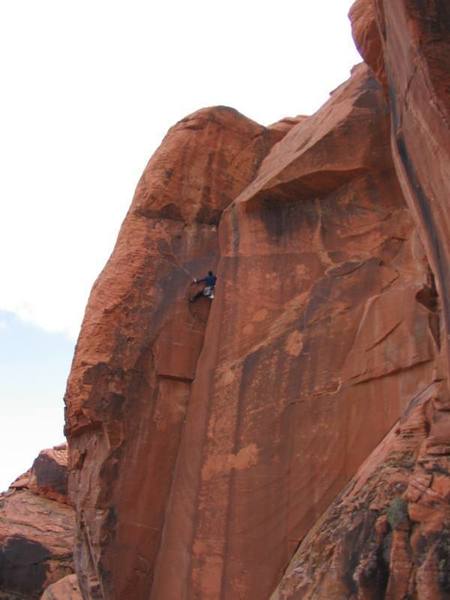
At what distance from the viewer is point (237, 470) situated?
11.2 m

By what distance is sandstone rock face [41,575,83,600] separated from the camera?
683 inches

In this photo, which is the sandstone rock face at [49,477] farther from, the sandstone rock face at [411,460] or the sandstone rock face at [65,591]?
the sandstone rock face at [411,460]

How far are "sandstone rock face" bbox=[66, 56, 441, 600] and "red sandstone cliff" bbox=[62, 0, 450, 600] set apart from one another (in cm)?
3

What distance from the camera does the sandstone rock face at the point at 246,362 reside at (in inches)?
418

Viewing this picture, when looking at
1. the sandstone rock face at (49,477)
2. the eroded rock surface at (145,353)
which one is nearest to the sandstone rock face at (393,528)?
the eroded rock surface at (145,353)

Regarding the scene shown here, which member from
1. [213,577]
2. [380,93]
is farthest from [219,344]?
[380,93]

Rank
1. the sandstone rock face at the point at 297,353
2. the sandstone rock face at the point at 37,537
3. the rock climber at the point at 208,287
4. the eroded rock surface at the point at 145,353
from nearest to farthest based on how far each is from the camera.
A: the sandstone rock face at the point at 297,353
the eroded rock surface at the point at 145,353
the rock climber at the point at 208,287
the sandstone rock face at the point at 37,537

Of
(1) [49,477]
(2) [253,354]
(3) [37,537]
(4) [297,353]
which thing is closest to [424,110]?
(4) [297,353]

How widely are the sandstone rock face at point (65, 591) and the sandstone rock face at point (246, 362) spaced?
18.0ft

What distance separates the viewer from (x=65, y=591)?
17.7m

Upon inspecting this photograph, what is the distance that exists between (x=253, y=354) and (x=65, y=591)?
8878 mm

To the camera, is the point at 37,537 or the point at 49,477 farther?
the point at 49,477

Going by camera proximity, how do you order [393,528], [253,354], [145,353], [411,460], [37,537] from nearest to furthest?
[393,528]
[411,460]
[253,354]
[145,353]
[37,537]

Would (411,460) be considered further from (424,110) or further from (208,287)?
(208,287)
